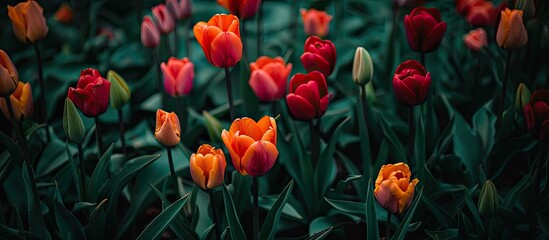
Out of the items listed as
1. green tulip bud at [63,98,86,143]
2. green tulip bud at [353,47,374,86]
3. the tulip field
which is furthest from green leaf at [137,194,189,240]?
green tulip bud at [353,47,374,86]

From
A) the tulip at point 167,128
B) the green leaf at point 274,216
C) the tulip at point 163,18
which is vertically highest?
the tulip at point 163,18

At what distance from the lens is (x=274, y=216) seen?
1.21 m

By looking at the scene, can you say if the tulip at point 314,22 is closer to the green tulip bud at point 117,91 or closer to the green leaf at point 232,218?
the green tulip bud at point 117,91

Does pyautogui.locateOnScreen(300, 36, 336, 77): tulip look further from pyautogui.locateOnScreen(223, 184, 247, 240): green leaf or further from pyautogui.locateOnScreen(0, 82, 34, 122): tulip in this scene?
pyautogui.locateOnScreen(0, 82, 34, 122): tulip

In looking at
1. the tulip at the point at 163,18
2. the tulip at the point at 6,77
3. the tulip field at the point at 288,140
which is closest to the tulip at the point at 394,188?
the tulip field at the point at 288,140

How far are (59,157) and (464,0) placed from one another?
118 centimetres

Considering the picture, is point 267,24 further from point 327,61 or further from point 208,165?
point 208,165

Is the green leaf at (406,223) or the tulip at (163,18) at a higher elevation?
the tulip at (163,18)

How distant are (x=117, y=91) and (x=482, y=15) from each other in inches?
38.3

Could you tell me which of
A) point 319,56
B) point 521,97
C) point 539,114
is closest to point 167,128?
point 319,56

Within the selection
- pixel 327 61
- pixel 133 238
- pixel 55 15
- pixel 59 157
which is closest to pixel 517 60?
pixel 327 61

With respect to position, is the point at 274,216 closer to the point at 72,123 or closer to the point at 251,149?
the point at 251,149

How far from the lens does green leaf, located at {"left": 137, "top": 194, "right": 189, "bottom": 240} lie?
1.16m

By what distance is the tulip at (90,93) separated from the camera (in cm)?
121
